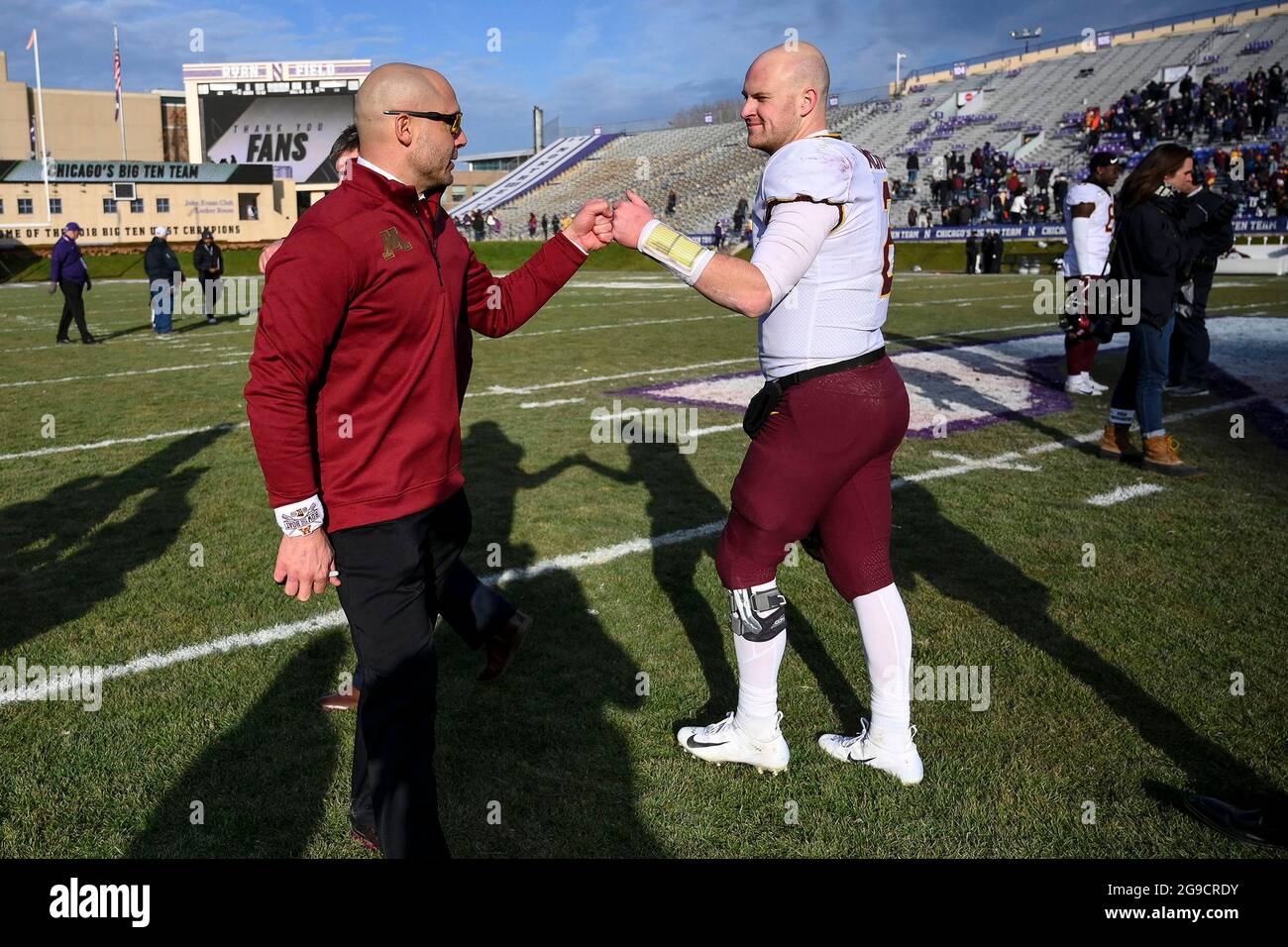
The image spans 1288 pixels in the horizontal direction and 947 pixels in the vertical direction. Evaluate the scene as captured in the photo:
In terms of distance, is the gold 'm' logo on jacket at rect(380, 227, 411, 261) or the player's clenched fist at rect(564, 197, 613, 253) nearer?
the gold 'm' logo on jacket at rect(380, 227, 411, 261)

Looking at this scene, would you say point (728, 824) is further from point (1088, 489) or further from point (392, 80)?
point (1088, 489)

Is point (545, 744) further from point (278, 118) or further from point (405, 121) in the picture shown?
point (278, 118)

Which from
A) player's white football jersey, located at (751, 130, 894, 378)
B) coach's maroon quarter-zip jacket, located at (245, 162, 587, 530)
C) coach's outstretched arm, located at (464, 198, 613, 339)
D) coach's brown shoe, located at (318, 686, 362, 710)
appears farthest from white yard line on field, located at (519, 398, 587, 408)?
coach's maroon quarter-zip jacket, located at (245, 162, 587, 530)

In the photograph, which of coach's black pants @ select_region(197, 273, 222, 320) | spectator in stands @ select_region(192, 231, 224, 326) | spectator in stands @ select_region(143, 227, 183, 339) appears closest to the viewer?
spectator in stands @ select_region(143, 227, 183, 339)

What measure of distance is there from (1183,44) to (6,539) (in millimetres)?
65954

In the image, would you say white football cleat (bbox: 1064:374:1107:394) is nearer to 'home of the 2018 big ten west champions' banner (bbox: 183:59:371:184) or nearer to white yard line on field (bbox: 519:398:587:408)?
white yard line on field (bbox: 519:398:587:408)

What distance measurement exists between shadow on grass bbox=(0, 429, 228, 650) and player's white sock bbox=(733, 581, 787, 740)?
11.3 feet

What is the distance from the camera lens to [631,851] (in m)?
3.02

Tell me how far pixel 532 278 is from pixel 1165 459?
6.10 metres

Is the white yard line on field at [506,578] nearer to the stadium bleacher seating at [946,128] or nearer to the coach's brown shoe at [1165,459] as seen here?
the coach's brown shoe at [1165,459]

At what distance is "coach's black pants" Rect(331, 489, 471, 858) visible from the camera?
2.61 m

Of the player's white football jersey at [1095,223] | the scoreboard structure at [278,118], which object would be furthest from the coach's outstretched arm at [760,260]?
the scoreboard structure at [278,118]

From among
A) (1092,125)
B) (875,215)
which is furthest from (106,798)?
(1092,125)
